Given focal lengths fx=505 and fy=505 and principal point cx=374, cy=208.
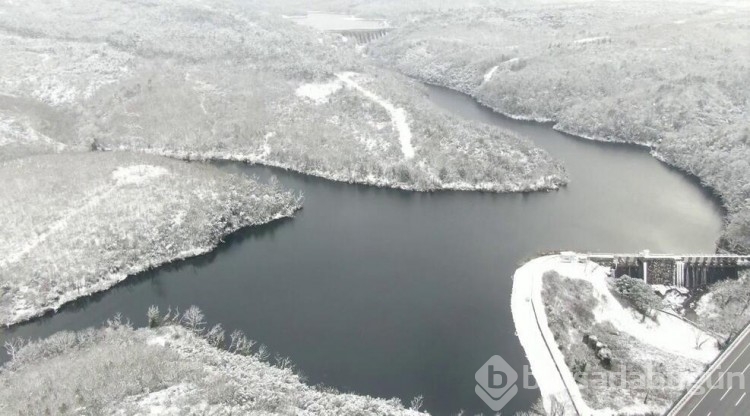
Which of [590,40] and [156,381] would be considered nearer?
[156,381]

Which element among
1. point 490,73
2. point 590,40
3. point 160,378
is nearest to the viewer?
point 160,378

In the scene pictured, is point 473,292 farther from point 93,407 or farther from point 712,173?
point 712,173

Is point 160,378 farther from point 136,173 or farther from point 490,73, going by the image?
point 490,73

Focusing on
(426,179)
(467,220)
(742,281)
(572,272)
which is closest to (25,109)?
(426,179)

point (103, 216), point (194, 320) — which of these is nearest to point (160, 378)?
point (194, 320)

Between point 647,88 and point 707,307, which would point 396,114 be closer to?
point 647,88

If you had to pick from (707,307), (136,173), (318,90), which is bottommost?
(707,307)

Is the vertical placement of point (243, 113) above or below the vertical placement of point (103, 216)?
above

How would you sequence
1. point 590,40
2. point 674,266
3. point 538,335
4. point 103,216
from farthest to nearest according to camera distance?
point 590,40 < point 103,216 < point 674,266 < point 538,335
